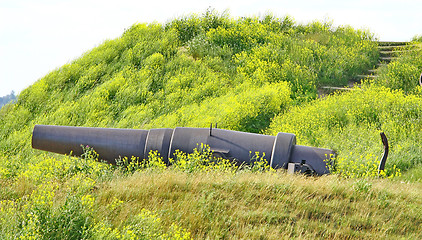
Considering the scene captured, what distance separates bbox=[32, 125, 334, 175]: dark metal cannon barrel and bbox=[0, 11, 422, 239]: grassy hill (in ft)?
1.08

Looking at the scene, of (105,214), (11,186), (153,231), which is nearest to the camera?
(153,231)

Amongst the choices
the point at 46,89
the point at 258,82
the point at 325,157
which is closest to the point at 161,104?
the point at 258,82

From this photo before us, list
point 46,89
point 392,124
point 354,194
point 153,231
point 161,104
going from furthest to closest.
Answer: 1. point 46,89
2. point 161,104
3. point 392,124
4. point 354,194
5. point 153,231

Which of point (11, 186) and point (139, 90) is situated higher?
point (139, 90)

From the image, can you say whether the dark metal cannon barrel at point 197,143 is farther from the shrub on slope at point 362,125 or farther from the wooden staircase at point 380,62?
the wooden staircase at point 380,62

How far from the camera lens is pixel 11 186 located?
23.3 ft

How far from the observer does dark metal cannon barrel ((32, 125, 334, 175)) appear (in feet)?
24.5

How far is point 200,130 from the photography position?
25.7 ft

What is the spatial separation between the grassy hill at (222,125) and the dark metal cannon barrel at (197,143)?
33 centimetres

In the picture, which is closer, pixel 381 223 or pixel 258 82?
pixel 381 223

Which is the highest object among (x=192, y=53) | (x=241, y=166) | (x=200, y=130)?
(x=192, y=53)

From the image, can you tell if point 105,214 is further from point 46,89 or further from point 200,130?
point 46,89

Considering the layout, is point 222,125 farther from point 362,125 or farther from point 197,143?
point 197,143

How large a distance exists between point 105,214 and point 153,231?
0.80 meters
